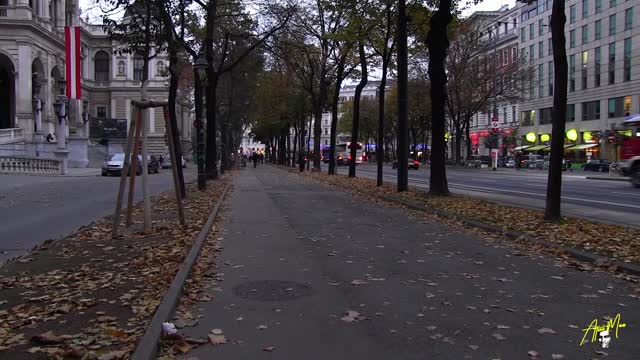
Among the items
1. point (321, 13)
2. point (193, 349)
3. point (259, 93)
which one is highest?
point (321, 13)

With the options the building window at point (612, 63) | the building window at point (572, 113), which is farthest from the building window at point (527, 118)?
the building window at point (612, 63)

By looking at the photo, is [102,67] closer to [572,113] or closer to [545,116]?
[545,116]

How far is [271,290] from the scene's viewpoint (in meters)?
6.84

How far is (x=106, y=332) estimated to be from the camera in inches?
199

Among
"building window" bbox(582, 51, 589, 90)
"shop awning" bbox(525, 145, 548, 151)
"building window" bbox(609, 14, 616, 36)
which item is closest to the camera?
"building window" bbox(609, 14, 616, 36)

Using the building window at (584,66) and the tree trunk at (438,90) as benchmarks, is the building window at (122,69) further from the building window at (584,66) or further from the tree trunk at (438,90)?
the tree trunk at (438,90)

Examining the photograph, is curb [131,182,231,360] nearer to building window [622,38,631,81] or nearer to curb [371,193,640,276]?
curb [371,193,640,276]

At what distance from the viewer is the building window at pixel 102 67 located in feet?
290

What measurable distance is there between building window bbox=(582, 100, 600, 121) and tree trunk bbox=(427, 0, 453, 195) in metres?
52.9

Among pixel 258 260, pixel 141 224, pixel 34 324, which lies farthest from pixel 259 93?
pixel 34 324

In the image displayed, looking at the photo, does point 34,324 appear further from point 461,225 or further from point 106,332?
point 461,225

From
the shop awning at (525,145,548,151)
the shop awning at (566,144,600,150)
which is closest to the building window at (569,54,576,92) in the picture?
the shop awning at (566,144,600,150)

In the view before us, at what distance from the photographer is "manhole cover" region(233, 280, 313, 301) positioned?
6531mm

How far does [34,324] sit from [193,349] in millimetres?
1585
